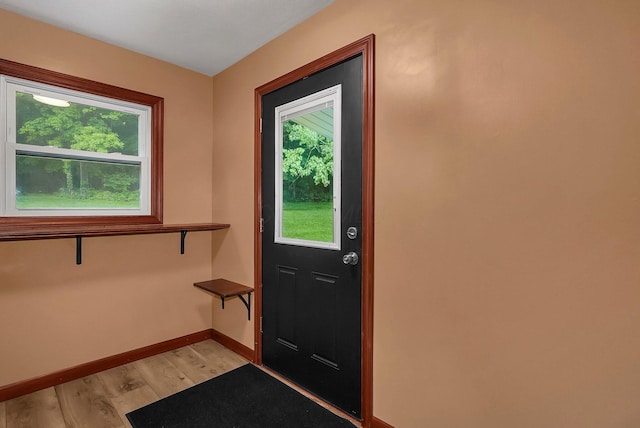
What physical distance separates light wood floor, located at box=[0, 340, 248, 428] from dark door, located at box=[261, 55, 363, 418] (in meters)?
0.54

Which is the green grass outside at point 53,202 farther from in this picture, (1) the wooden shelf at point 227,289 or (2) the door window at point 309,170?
(2) the door window at point 309,170

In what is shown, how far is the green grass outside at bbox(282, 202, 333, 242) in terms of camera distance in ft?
6.63

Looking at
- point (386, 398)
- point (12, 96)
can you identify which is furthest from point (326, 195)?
point (12, 96)

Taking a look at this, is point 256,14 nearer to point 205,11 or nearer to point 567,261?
point 205,11

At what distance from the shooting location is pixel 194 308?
2.94 metres

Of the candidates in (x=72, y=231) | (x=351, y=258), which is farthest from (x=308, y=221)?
(x=72, y=231)

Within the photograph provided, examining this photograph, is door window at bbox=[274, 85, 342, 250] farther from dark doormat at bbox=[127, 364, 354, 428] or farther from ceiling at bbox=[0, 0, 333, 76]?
dark doormat at bbox=[127, 364, 354, 428]

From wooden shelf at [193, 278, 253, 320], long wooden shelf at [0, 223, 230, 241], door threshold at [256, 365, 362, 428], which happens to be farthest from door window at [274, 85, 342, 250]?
door threshold at [256, 365, 362, 428]

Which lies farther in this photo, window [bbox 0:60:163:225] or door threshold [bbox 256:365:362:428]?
window [bbox 0:60:163:225]

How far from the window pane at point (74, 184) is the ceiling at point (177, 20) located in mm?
956

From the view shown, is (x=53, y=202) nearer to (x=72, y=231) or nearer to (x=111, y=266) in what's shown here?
(x=72, y=231)

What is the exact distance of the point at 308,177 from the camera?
2.13m

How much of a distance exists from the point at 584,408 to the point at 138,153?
318 cm

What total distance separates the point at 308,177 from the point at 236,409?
155 centimetres
